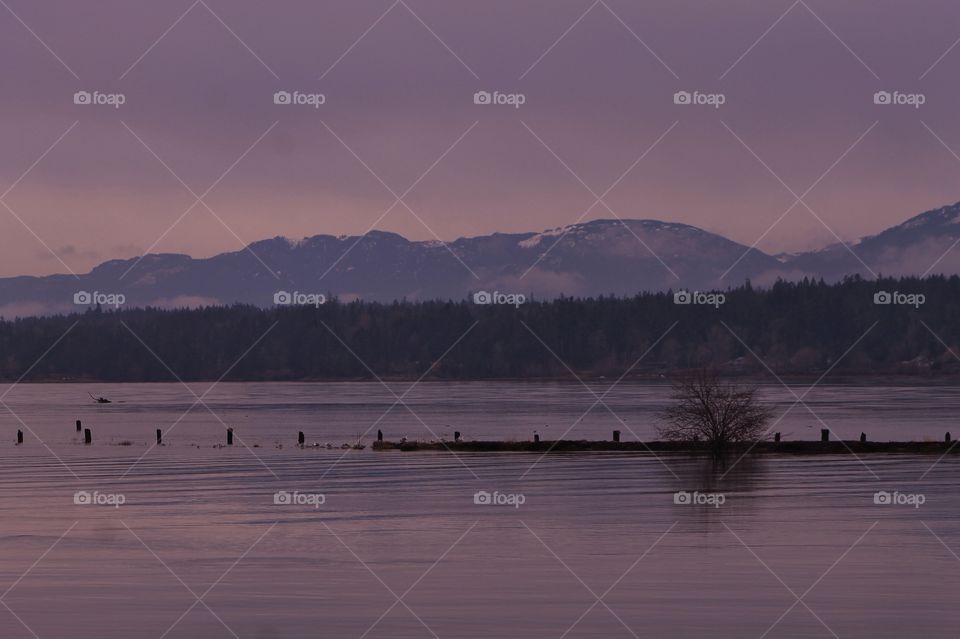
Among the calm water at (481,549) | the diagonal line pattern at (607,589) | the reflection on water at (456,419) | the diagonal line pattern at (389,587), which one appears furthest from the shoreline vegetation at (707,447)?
the diagonal line pattern at (389,587)

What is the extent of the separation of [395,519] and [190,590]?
1354 centimetres

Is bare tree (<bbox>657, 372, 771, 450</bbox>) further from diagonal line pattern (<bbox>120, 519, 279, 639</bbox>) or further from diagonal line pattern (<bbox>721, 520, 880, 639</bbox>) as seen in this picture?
diagonal line pattern (<bbox>120, 519, 279, 639</bbox>)

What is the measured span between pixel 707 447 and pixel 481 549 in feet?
128

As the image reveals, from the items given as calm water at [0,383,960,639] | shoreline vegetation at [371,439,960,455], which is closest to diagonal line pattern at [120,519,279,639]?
calm water at [0,383,960,639]

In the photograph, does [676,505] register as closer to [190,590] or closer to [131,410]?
[190,590]

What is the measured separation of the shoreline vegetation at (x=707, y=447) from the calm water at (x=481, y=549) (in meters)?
3.48

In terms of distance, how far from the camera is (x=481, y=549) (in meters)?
38.4

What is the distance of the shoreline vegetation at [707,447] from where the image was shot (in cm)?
7519

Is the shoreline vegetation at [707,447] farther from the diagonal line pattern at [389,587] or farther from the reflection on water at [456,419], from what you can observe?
the diagonal line pattern at [389,587]

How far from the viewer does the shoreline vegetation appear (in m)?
75.2

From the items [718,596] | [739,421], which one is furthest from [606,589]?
[739,421]

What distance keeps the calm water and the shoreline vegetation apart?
3.48 m

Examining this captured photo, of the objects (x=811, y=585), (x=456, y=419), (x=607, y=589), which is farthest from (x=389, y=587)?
(x=456, y=419)

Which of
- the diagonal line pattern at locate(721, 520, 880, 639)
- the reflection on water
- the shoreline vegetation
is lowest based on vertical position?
the diagonal line pattern at locate(721, 520, 880, 639)
